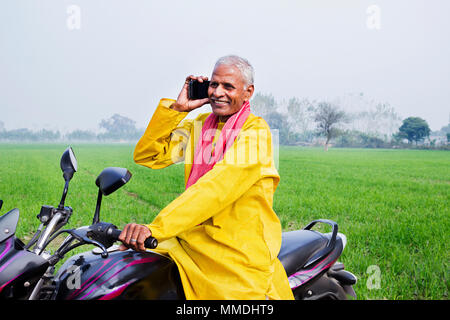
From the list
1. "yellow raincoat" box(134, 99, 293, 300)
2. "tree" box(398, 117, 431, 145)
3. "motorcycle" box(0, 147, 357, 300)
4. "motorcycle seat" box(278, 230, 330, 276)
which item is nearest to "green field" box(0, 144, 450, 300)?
"motorcycle seat" box(278, 230, 330, 276)

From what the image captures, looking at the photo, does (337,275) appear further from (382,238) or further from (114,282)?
(382,238)

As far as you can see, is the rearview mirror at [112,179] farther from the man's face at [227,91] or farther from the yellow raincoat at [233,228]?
the man's face at [227,91]

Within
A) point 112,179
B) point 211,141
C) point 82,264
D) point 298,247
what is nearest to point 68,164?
point 112,179

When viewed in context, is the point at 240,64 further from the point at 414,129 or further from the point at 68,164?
the point at 414,129

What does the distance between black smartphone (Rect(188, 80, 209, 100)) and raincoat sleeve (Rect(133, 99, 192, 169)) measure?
133 mm

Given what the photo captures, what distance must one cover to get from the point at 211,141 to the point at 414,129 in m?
69.2

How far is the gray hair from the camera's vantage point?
86.5 inches

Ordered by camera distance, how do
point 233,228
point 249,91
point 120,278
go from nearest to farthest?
point 120,278, point 233,228, point 249,91

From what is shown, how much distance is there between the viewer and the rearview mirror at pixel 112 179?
1.77 meters

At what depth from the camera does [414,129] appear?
206 ft

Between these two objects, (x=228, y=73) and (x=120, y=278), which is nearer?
(x=120, y=278)
